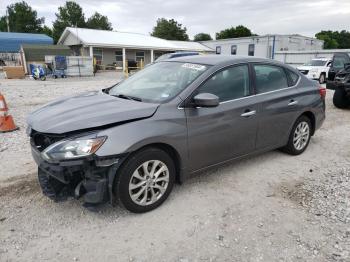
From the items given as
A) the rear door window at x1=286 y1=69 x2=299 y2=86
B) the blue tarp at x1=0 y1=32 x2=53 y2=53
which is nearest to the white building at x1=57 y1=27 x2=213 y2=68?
the blue tarp at x1=0 y1=32 x2=53 y2=53

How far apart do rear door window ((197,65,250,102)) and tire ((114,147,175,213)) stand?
3.09 ft

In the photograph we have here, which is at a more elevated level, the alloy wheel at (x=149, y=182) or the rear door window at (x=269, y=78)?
the rear door window at (x=269, y=78)

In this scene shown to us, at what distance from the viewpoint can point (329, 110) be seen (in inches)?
344

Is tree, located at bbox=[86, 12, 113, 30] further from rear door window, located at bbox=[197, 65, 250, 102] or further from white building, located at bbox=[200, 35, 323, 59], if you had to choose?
rear door window, located at bbox=[197, 65, 250, 102]

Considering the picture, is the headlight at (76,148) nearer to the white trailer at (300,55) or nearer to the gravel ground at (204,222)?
the gravel ground at (204,222)

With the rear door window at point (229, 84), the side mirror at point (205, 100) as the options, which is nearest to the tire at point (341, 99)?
the rear door window at point (229, 84)

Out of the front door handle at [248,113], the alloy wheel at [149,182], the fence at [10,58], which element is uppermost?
the fence at [10,58]

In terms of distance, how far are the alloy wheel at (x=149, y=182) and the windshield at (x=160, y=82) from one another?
2.48 ft

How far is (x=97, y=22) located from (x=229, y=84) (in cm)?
6898

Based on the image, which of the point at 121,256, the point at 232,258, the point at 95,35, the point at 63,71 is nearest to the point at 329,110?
the point at 232,258

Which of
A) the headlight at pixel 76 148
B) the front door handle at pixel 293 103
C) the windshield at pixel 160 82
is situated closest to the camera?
the headlight at pixel 76 148

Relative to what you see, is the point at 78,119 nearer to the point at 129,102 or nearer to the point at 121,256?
the point at 129,102

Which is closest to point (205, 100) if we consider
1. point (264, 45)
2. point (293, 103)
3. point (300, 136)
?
point (293, 103)

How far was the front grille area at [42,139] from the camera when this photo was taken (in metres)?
2.92
